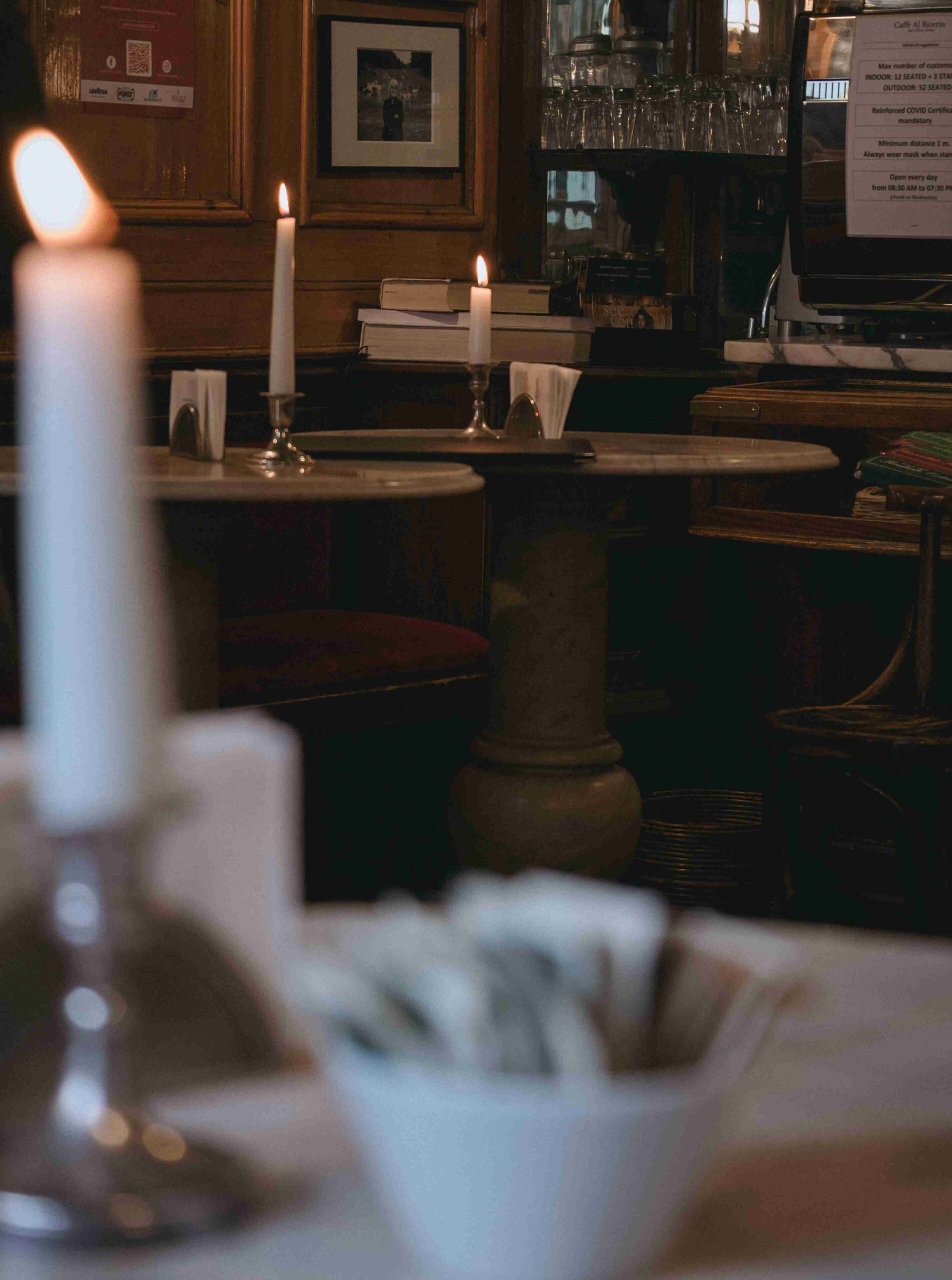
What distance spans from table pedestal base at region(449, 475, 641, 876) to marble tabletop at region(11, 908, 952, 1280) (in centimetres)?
234

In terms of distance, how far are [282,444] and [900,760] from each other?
97cm

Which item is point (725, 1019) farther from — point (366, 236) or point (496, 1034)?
point (366, 236)

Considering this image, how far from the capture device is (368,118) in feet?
14.2

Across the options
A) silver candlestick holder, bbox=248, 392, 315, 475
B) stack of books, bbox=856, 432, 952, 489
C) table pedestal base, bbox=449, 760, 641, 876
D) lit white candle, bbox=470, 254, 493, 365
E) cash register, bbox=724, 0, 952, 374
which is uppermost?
cash register, bbox=724, 0, 952, 374

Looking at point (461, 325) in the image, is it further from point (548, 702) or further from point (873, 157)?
point (548, 702)

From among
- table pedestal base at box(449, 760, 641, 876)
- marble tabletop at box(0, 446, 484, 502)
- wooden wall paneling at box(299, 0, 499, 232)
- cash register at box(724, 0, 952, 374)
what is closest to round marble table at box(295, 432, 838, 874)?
table pedestal base at box(449, 760, 641, 876)

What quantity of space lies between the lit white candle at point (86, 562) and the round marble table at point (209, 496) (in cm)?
174

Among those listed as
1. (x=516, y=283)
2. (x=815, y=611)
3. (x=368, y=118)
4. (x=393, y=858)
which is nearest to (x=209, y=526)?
(x=393, y=858)

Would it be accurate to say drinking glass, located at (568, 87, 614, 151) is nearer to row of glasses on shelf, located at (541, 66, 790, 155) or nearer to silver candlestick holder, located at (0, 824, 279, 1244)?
row of glasses on shelf, located at (541, 66, 790, 155)

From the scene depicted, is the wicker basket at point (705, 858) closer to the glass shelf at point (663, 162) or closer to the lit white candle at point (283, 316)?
the lit white candle at point (283, 316)

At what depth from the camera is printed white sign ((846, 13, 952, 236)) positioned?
11.9 ft

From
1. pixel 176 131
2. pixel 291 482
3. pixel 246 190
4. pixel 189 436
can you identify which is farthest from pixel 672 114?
pixel 291 482

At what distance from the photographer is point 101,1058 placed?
48 centimetres

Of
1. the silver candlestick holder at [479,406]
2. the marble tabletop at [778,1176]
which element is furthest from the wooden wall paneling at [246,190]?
the marble tabletop at [778,1176]
